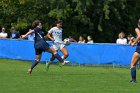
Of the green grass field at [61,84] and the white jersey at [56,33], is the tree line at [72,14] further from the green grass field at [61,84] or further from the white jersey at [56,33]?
the green grass field at [61,84]

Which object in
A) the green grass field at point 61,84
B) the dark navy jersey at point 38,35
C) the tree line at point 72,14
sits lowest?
the tree line at point 72,14

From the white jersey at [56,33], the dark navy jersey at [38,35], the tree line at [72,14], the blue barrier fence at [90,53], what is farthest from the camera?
the tree line at [72,14]

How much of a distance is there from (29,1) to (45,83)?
21.6 metres

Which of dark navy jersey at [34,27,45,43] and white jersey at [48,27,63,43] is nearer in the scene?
dark navy jersey at [34,27,45,43]

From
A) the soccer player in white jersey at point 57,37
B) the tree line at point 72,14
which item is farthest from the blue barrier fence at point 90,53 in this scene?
the tree line at point 72,14

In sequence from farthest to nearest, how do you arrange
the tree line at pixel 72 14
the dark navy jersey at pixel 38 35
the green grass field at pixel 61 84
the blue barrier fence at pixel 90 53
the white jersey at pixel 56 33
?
the tree line at pixel 72 14, the blue barrier fence at pixel 90 53, the white jersey at pixel 56 33, the dark navy jersey at pixel 38 35, the green grass field at pixel 61 84

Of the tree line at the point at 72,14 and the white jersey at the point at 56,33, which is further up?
the white jersey at the point at 56,33

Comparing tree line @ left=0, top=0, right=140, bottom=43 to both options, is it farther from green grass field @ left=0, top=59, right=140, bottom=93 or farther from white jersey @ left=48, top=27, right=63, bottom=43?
green grass field @ left=0, top=59, right=140, bottom=93

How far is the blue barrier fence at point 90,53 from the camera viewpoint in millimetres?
25453

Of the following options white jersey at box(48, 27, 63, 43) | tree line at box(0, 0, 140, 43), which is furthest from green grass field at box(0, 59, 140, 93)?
tree line at box(0, 0, 140, 43)

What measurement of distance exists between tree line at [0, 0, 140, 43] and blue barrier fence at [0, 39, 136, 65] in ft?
27.5

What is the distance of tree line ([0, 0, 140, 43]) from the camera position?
3653 cm

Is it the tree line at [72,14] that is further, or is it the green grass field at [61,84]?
the tree line at [72,14]

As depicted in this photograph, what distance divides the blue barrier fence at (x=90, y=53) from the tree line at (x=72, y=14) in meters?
8.38
